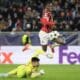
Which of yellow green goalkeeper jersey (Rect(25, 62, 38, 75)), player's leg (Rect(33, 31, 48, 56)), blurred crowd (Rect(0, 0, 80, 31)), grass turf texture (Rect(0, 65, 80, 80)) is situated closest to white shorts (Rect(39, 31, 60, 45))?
player's leg (Rect(33, 31, 48, 56))

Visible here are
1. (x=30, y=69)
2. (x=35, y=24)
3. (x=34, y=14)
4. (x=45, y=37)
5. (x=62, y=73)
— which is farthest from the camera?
(x=34, y=14)

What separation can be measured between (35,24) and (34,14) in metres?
1.10

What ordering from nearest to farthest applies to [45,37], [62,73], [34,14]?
[62,73]
[45,37]
[34,14]

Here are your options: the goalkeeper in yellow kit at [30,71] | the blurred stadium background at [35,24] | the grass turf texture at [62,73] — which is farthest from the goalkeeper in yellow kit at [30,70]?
the blurred stadium background at [35,24]

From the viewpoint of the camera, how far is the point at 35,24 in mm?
22078

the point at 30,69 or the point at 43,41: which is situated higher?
the point at 30,69

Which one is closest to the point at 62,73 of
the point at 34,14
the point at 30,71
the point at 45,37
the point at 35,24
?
the point at 30,71

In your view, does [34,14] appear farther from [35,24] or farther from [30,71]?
[30,71]

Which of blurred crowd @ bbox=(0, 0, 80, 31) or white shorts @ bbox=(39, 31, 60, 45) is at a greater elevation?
blurred crowd @ bbox=(0, 0, 80, 31)

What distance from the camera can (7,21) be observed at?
904 inches

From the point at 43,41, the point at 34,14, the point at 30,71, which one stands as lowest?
the point at 43,41

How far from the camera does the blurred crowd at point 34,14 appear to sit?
22234mm

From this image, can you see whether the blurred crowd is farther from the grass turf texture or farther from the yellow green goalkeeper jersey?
the yellow green goalkeeper jersey

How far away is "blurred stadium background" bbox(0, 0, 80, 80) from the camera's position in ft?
64.3
